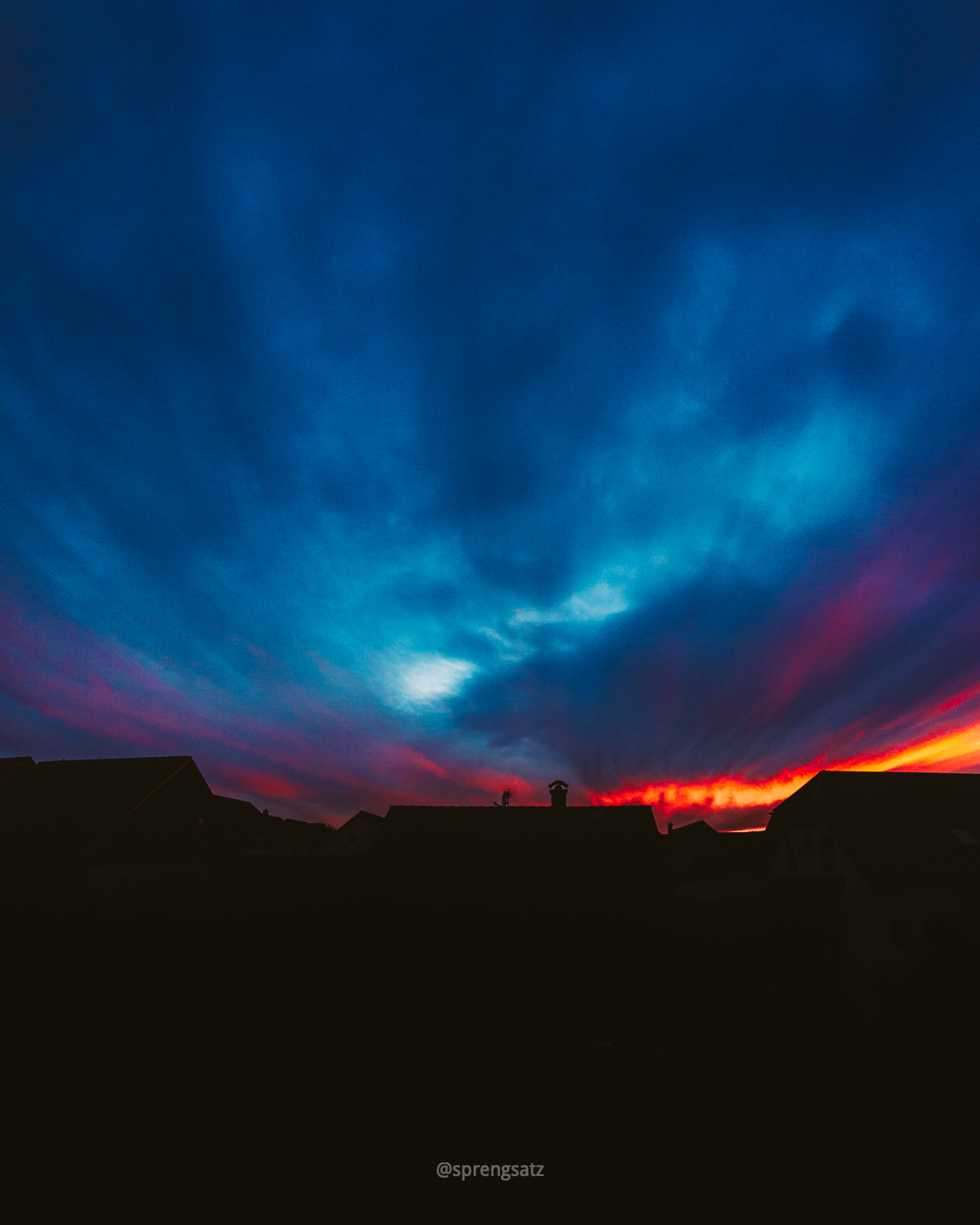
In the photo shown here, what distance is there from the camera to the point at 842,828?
25.4m

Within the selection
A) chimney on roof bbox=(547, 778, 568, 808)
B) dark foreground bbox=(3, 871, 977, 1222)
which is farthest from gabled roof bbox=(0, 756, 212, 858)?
chimney on roof bbox=(547, 778, 568, 808)

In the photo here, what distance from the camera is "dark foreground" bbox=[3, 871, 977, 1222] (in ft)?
29.8

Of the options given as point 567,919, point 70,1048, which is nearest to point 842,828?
point 567,919

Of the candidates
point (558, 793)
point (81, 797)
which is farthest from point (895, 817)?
point (81, 797)

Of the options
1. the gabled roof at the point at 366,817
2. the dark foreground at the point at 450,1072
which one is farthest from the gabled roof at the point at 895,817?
the gabled roof at the point at 366,817

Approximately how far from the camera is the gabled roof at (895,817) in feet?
78.9

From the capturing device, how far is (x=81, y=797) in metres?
34.4

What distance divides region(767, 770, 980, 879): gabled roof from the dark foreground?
14.9ft

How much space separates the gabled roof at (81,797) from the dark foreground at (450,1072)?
5.93m

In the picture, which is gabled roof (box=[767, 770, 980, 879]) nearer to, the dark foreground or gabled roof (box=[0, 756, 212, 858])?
the dark foreground

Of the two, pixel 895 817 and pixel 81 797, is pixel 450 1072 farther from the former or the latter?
pixel 81 797

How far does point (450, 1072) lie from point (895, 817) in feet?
80.3

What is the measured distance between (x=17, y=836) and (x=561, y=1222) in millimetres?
36330

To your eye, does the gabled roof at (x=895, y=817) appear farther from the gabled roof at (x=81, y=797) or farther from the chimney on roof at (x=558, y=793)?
the gabled roof at (x=81, y=797)
